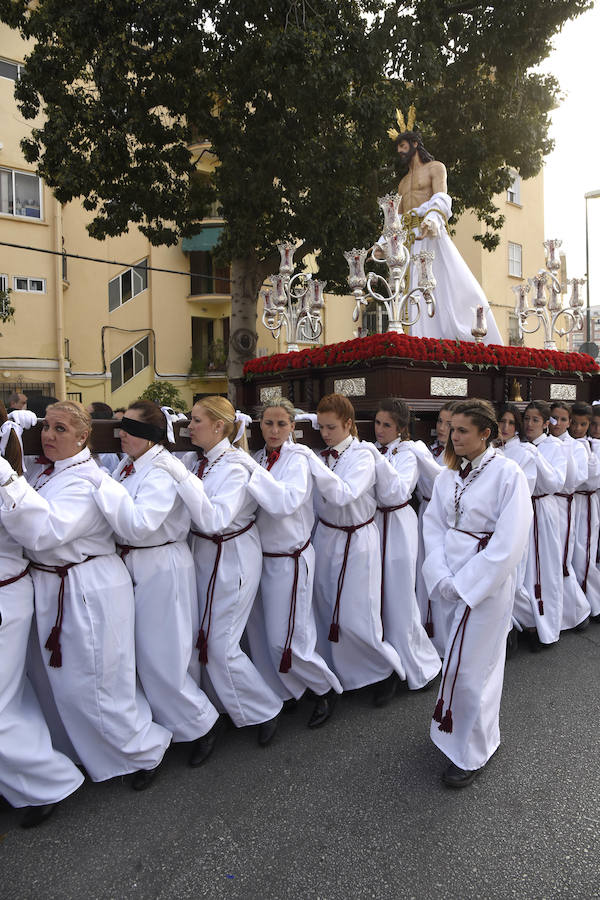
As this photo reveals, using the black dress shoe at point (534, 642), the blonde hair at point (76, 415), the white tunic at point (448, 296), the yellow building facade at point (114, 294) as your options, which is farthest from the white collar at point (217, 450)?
the yellow building facade at point (114, 294)

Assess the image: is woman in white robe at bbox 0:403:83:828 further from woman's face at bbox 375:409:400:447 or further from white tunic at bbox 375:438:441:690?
woman's face at bbox 375:409:400:447

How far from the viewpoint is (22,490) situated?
→ 2.82 m

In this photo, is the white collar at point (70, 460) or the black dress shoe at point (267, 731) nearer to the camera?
the white collar at point (70, 460)

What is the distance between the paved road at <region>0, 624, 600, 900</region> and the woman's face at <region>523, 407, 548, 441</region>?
2359mm

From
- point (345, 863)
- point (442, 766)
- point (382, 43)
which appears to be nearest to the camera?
point (345, 863)

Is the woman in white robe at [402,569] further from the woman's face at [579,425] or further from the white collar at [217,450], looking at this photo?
the woman's face at [579,425]

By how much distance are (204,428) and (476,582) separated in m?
1.69

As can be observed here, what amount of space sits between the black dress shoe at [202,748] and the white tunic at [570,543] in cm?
334

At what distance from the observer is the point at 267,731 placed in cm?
370

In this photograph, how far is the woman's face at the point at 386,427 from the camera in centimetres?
477

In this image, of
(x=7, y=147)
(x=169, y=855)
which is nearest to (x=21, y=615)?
(x=169, y=855)

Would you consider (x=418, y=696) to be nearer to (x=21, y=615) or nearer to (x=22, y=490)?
(x=21, y=615)

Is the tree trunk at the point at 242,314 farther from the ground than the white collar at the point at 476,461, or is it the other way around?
the tree trunk at the point at 242,314

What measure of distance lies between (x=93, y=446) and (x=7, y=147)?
16654 mm
